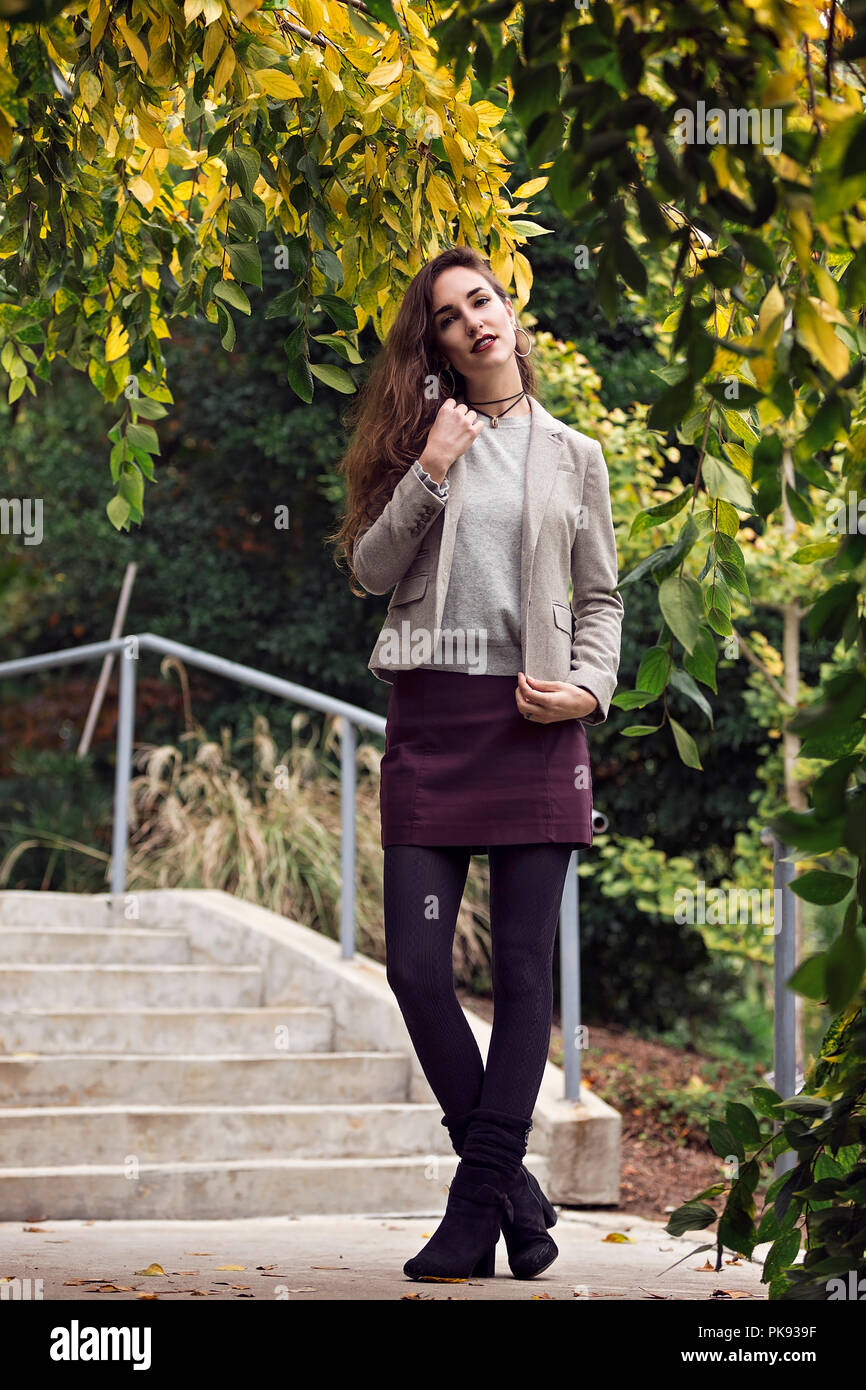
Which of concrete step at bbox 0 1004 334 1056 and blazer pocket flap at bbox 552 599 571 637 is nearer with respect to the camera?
blazer pocket flap at bbox 552 599 571 637

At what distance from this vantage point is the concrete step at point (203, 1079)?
4094mm

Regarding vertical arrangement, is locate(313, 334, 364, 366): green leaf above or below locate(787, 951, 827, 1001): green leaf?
above

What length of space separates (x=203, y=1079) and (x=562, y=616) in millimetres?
2415

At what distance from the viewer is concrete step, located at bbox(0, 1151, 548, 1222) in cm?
356

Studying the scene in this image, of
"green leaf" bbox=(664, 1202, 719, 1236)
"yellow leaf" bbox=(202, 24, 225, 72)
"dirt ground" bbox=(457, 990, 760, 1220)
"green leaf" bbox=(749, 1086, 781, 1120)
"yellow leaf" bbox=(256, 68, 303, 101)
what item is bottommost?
"dirt ground" bbox=(457, 990, 760, 1220)

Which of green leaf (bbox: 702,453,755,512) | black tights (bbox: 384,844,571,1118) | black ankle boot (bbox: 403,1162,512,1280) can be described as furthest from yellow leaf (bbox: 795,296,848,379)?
black ankle boot (bbox: 403,1162,512,1280)

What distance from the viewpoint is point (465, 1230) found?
2.25 metres

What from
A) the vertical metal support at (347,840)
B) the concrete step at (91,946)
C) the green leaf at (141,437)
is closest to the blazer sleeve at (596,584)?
the green leaf at (141,437)

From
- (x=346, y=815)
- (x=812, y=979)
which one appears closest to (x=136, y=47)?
(x=812, y=979)

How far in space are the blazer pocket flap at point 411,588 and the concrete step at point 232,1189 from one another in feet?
6.45

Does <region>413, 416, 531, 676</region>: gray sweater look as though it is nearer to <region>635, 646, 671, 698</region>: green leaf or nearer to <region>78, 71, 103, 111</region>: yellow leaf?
<region>635, 646, 671, 698</region>: green leaf

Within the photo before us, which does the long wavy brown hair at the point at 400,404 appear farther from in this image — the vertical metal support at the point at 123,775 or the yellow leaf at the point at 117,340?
the vertical metal support at the point at 123,775

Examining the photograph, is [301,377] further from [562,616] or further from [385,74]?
[562,616]
